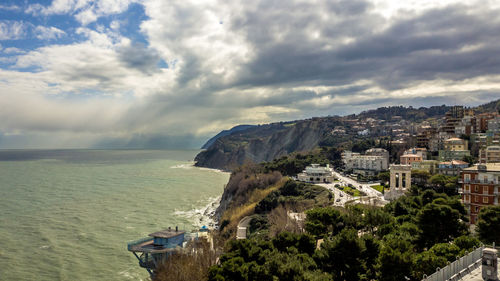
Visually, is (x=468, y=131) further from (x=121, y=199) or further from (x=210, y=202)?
(x=121, y=199)

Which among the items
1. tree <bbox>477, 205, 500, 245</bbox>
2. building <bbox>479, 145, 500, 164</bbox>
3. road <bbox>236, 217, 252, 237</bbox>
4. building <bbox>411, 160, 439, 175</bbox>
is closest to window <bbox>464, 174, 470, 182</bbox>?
tree <bbox>477, 205, 500, 245</bbox>

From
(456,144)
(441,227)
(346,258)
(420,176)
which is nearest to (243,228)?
(346,258)

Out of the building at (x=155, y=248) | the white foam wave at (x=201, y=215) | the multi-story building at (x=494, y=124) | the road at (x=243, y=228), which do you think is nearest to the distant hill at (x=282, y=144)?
the multi-story building at (x=494, y=124)

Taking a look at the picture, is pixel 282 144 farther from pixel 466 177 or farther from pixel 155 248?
pixel 155 248

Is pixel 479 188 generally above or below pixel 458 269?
above

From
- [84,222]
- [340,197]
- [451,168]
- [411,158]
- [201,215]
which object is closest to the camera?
[84,222]
